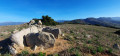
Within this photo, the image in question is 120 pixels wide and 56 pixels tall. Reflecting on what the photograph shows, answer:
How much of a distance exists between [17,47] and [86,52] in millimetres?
6093

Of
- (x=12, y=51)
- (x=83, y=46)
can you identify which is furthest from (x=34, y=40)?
(x=83, y=46)

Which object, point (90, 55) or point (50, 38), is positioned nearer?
point (90, 55)

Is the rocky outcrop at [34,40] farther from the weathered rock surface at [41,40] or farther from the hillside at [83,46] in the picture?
the hillside at [83,46]

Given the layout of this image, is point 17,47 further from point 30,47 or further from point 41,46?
point 41,46

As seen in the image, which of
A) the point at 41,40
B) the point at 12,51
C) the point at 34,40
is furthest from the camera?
the point at 34,40

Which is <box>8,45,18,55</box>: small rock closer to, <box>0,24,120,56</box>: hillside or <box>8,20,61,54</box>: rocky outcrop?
<box>8,20,61,54</box>: rocky outcrop

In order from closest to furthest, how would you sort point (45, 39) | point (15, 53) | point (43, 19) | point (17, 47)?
point (15, 53), point (17, 47), point (45, 39), point (43, 19)

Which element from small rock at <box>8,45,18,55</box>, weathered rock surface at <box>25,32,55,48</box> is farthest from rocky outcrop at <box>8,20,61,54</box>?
Answer: small rock at <box>8,45,18,55</box>

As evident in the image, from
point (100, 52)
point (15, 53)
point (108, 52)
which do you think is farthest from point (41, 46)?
point (108, 52)

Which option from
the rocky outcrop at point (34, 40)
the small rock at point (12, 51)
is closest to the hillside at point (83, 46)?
the rocky outcrop at point (34, 40)

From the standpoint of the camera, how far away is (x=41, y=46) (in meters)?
7.30

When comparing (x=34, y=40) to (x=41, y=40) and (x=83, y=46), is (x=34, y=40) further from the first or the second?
(x=83, y=46)

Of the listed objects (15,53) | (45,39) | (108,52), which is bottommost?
(108,52)

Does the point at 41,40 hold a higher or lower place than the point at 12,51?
higher
